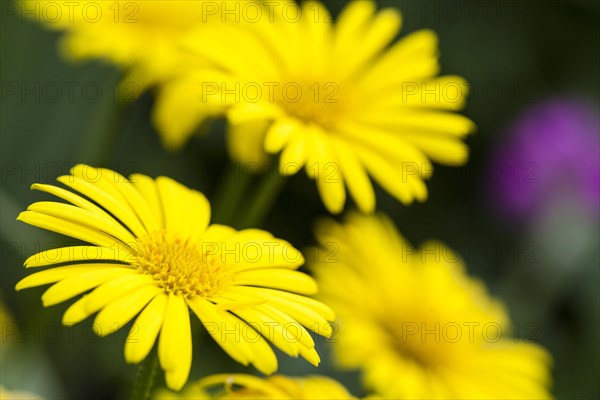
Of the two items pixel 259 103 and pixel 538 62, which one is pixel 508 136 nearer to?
pixel 538 62

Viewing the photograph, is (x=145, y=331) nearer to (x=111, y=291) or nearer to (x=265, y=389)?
(x=111, y=291)

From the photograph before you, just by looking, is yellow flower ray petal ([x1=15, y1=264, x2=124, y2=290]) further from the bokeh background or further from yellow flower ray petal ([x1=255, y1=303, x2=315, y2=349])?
the bokeh background

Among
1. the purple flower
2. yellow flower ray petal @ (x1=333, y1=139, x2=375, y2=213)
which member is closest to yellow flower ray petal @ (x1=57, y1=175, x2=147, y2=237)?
yellow flower ray petal @ (x1=333, y1=139, x2=375, y2=213)

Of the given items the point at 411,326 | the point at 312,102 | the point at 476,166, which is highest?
the point at 312,102

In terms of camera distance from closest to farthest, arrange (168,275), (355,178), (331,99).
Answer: (168,275) < (355,178) < (331,99)

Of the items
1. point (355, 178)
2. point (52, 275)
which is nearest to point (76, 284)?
point (52, 275)
